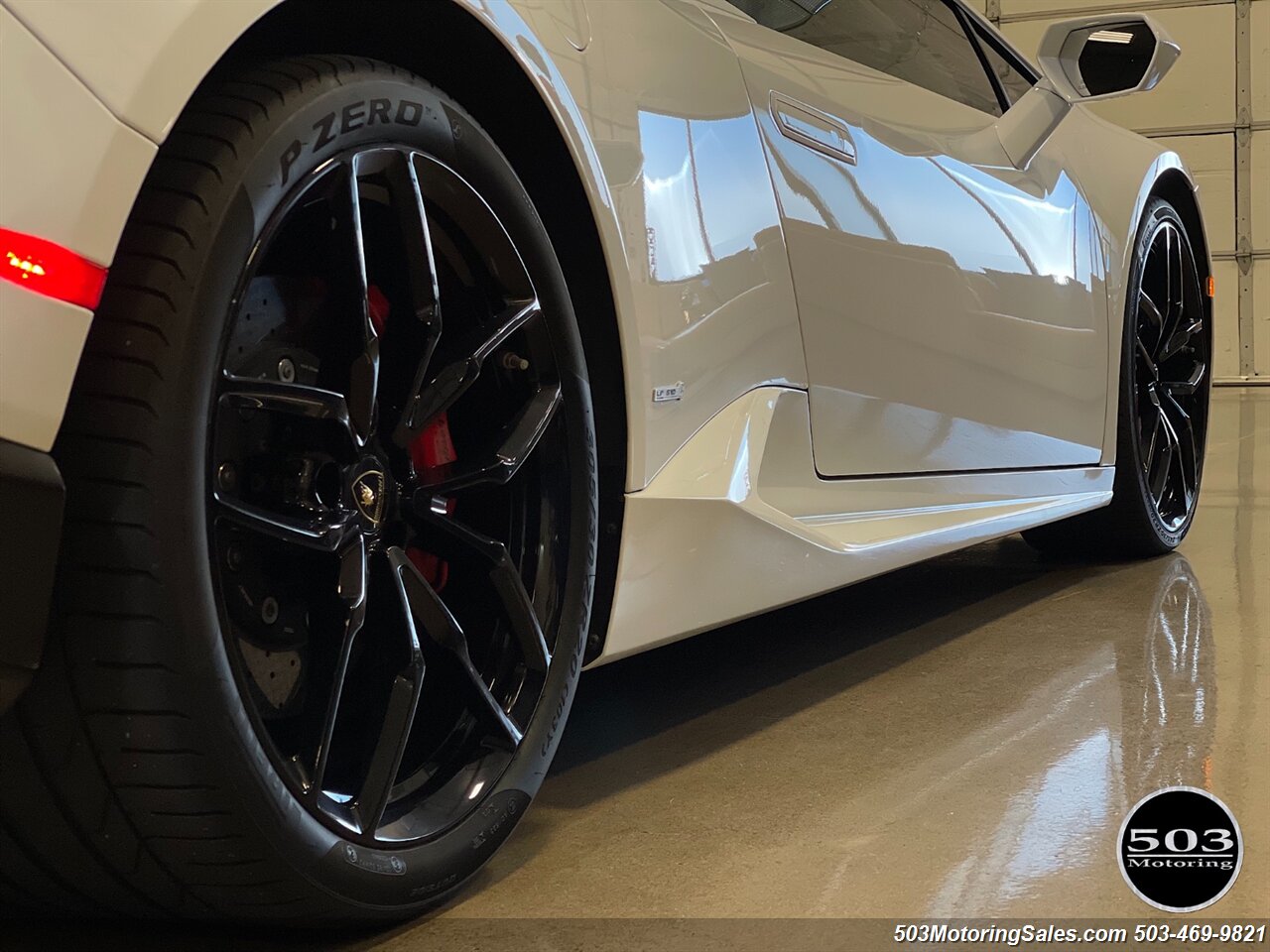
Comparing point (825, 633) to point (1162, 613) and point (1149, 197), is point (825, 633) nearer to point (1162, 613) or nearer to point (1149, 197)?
point (1162, 613)

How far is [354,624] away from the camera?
3.33 ft

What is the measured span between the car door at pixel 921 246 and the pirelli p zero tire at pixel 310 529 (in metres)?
0.55

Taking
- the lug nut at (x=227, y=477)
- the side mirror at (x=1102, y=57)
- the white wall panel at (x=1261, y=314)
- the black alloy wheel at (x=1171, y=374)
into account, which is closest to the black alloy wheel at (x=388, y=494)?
the lug nut at (x=227, y=477)

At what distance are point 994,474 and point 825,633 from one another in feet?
1.39

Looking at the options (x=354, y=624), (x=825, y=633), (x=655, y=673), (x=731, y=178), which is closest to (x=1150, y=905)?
(x=354, y=624)

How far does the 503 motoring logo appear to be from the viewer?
3.80 ft

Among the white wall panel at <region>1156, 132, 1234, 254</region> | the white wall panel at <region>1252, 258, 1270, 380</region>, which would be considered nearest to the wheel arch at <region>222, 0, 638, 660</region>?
the white wall panel at <region>1156, 132, 1234, 254</region>

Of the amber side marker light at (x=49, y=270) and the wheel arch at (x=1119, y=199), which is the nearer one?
the amber side marker light at (x=49, y=270)

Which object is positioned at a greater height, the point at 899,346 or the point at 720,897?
the point at 899,346

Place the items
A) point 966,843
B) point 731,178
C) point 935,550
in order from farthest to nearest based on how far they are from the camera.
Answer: point 935,550
point 731,178
point 966,843

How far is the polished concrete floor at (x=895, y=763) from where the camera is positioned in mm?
1181

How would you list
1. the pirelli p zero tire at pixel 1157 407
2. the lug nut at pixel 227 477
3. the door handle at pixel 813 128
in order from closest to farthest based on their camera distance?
1. the lug nut at pixel 227 477
2. the door handle at pixel 813 128
3. the pirelli p zero tire at pixel 1157 407

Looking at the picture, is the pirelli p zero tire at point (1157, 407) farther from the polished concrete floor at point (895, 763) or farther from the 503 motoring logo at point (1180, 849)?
the 503 motoring logo at point (1180, 849)

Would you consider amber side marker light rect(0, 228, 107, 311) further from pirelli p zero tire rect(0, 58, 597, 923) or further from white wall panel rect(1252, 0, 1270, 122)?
white wall panel rect(1252, 0, 1270, 122)
